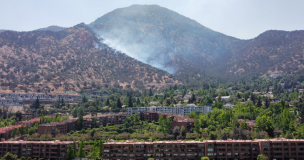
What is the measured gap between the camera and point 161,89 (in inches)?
5891

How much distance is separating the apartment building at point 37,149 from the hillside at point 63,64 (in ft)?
232

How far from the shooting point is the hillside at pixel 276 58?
16638 cm

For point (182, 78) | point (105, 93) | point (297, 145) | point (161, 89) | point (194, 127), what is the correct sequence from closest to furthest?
1. point (297, 145)
2. point (194, 127)
3. point (105, 93)
4. point (161, 89)
5. point (182, 78)

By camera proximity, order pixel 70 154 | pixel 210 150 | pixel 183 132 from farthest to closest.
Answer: pixel 183 132 < pixel 70 154 < pixel 210 150

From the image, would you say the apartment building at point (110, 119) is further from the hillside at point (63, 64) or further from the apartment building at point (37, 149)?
the hillside at point (63, 64)

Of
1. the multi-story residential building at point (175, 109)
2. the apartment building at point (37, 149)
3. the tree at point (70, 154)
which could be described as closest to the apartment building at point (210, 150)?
the tree at point (70, 154)

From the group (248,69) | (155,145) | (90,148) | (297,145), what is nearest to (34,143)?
(90,148)

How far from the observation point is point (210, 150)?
50.3 meters

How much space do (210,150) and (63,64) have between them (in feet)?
396

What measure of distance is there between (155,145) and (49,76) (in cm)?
9929

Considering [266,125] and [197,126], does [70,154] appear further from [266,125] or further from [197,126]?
[266,125]

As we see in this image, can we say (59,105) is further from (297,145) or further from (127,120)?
(297,145)

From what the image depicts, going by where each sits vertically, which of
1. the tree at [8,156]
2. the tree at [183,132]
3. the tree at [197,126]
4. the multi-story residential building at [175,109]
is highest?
the multi-story residential building at [175,109]

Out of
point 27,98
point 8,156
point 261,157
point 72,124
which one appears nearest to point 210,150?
point 261,157
